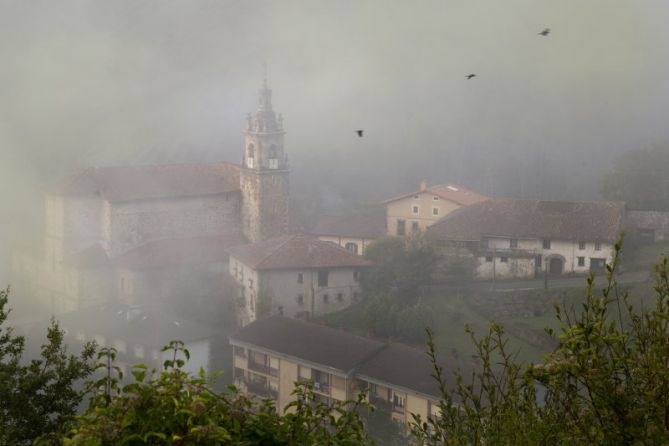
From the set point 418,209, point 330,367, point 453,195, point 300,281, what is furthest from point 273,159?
point 330,367

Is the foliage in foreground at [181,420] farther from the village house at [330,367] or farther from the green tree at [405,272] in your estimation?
the green tree at [405,272]

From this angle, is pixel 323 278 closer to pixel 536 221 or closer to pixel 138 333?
pixel 138 333

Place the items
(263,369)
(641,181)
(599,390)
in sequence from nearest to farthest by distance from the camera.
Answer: (599,390), (263,369), (641,181)

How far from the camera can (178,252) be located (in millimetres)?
30688

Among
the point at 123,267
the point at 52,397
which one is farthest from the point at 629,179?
the point at 52,397

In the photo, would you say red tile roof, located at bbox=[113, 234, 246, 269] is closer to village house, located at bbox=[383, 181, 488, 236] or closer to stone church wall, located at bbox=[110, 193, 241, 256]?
stone church wall, located at bbox=[110, 193, 241, 256]

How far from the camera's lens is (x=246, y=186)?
107 feet

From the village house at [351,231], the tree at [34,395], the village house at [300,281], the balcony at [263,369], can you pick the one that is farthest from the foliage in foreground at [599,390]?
the village house at [351,231]

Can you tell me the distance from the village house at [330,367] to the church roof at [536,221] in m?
8.29

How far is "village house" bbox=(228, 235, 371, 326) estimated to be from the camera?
26.9 m

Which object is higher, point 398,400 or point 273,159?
point 273,159

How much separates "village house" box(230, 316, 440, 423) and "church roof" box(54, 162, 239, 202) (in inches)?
390

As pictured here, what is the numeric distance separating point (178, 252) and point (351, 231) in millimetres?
6082

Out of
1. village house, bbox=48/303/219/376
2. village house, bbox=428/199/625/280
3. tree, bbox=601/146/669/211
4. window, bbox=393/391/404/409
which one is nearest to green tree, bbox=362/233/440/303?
village house, bbox=428/199/625/280
